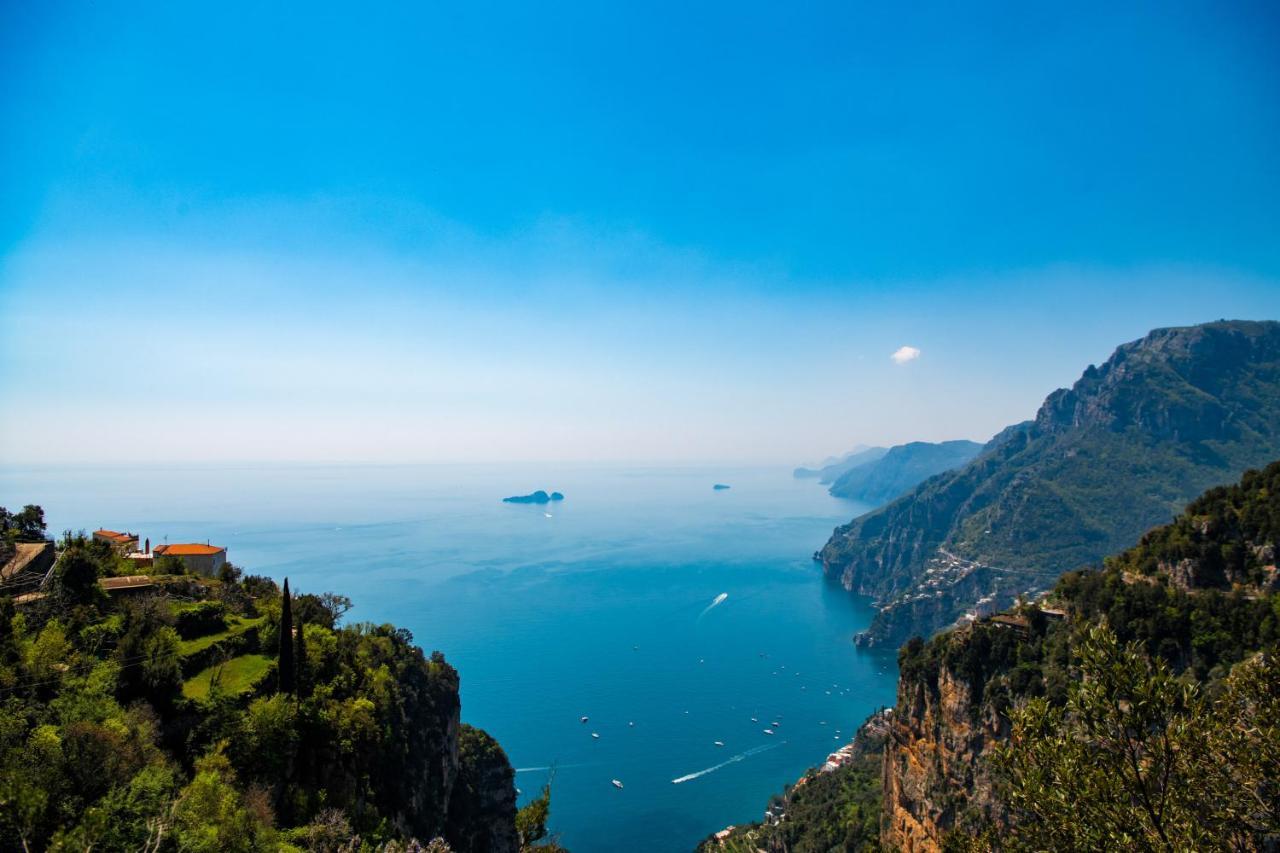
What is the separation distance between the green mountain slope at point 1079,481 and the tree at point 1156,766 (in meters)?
112

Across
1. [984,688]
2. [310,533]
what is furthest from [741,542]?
[984,688]

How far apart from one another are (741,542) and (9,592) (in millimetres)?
179033

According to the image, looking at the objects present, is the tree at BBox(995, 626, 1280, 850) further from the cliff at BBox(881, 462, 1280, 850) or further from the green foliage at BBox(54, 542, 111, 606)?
the green foliage at BBox(54, 542, 111, 606)

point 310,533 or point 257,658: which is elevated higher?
point 257,658

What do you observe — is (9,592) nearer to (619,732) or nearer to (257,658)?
(257,658)

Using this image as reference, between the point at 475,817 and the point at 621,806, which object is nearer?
the point at 475,817

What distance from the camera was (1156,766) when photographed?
28.2 ft

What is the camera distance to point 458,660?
83.3 metres

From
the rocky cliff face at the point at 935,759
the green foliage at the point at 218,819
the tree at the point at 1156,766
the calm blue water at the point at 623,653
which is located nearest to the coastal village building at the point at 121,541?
the green foliage at the point at 218,819

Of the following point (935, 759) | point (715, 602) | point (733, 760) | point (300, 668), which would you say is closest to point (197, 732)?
point (300, 668)

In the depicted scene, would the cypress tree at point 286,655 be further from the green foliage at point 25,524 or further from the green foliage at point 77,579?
the green foliage at point 25,524

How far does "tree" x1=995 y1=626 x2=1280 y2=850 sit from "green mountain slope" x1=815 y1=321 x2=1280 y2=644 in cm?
11175

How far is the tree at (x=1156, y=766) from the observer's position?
805cm

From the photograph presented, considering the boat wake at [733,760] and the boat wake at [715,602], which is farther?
the boat wake at [715,602]
